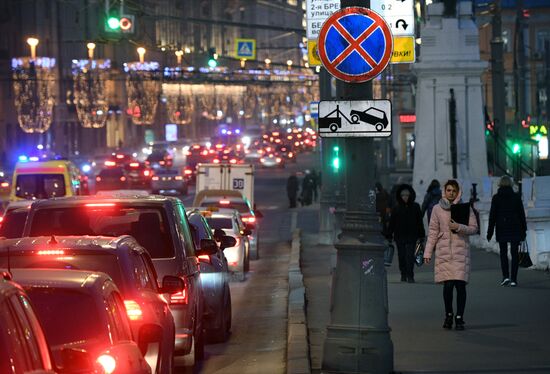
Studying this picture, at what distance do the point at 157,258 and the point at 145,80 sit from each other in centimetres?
6562

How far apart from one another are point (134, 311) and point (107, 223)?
309cm

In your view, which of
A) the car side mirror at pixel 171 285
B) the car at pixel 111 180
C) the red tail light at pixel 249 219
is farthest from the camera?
the car at pixel 111 180

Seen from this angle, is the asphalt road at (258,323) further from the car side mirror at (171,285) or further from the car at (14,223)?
the car at (14,223)

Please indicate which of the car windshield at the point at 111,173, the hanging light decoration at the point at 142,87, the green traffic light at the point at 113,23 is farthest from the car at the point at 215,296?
the hanging light decoration at the point at 142,87

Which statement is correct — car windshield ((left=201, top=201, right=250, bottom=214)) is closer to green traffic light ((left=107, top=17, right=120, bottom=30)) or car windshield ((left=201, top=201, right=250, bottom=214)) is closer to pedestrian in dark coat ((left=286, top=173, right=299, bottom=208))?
green traffic light ((left=107, top=17, right=120, bottom=30))

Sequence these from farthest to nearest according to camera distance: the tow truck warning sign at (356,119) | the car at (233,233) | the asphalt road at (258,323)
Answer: the car at (233,233) < the asphalt road at (258,323) < the tow truck warning sign at (356,119)

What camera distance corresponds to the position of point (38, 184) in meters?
38.9

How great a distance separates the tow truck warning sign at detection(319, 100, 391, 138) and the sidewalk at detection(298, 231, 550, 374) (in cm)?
225

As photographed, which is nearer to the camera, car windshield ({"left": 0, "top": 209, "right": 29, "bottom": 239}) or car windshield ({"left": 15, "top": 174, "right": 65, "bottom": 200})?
car windshield ({"left": 0, "top": 209, "right": 29, "bottom": 239})

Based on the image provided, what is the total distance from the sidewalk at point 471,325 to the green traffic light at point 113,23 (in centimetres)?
708

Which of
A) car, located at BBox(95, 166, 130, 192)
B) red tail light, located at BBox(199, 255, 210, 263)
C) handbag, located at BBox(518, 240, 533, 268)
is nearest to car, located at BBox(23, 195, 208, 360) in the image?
red tail light, located at BBox(199, 255, 210, 263)

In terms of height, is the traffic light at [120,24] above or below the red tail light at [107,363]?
above

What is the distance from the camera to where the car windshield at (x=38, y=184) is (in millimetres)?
38500

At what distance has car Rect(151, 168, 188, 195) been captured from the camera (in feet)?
229
